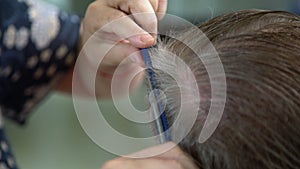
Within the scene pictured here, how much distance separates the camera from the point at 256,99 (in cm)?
55

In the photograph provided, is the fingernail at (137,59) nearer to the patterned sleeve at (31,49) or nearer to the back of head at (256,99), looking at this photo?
the back of head at (256,99)

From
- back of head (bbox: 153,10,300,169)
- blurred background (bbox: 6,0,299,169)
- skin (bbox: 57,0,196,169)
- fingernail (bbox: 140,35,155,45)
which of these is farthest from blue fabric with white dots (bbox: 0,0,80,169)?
blurred background (bbox: 6,0,299,169)

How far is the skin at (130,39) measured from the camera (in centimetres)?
56

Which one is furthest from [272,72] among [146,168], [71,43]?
[71,43]

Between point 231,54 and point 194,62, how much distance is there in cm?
6

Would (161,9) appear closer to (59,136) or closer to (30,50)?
(30,50)

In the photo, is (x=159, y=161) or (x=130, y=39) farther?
(x=130, y=39)

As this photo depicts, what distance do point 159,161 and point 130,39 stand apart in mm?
268

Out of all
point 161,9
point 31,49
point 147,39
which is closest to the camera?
point 147,39

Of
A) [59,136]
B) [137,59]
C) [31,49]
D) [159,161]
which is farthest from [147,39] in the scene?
[59,136]

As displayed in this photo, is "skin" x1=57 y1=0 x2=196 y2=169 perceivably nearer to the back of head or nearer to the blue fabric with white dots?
the back of head

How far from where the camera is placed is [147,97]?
26.9 inches

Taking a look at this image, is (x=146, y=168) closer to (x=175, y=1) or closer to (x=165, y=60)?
(x=165, y=60)

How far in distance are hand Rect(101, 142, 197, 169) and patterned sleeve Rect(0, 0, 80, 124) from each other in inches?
25.2
